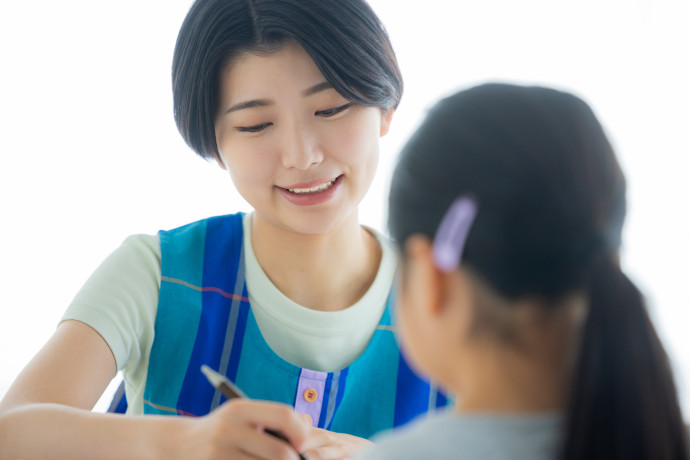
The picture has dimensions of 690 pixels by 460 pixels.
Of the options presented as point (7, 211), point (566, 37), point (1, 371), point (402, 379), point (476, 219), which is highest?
point (566, 37)

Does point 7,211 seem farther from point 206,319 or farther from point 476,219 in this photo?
point 476,219

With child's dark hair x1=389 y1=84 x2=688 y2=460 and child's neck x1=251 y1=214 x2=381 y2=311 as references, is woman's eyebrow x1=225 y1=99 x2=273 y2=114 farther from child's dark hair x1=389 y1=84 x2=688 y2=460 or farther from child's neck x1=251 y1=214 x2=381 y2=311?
child's dark hair x1=389 y1=84 x2=688 y2=460

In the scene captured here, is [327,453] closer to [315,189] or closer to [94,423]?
[94,423]

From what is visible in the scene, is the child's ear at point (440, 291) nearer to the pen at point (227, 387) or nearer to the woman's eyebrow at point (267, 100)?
the pen at point (227, 387)

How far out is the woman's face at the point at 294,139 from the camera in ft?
3.30

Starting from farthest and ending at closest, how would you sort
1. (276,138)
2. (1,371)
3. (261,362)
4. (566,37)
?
(1,371)
(566,37)
(261,362)
(276,138)

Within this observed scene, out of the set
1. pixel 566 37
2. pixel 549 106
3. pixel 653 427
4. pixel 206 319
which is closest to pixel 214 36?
pixel 206 319

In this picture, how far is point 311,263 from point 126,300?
0.99 feet

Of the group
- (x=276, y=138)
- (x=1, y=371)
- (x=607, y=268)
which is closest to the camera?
(x=607, y=268)

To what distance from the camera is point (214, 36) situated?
104cm

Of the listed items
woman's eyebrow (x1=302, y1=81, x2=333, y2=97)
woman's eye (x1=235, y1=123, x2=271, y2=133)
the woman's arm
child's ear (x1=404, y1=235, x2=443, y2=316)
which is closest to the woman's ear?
woman's eye (x1=235, y1=123, x2=271, y2=133)

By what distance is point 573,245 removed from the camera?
0.54 meters

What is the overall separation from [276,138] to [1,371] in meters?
1.63

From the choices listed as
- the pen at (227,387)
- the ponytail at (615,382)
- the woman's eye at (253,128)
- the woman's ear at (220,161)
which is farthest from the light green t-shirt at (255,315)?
the ponytail at (615,382)
